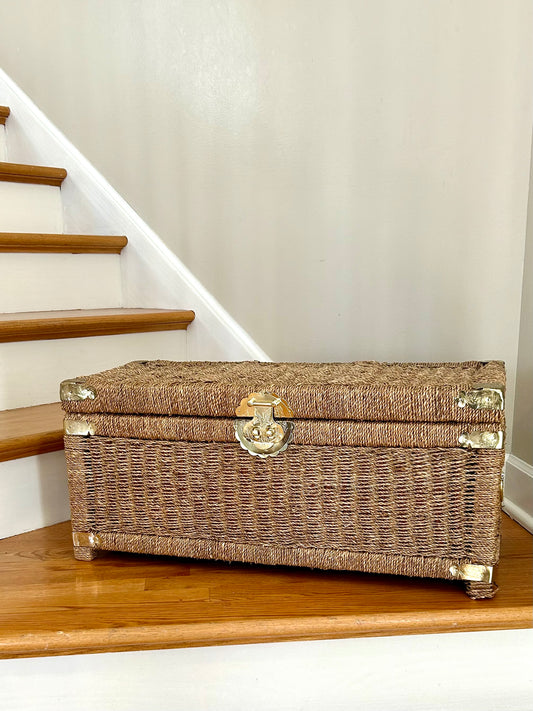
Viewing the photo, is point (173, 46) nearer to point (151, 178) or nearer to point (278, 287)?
point (151, 178)

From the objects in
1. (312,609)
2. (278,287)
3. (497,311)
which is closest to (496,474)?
(312,609)

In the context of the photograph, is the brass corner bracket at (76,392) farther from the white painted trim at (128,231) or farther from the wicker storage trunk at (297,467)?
the white painted trim at (128,231)

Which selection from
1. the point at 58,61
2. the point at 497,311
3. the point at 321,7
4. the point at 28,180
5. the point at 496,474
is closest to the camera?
the point at 496,474

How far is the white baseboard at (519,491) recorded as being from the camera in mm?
1145

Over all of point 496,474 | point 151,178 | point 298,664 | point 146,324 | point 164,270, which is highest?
point 151,178

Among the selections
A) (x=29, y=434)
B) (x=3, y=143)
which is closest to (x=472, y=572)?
(x=29, y=434)

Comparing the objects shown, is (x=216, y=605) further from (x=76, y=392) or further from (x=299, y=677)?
(x=76, y=392)

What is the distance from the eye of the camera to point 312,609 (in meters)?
0.88

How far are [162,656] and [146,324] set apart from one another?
0.82 meters

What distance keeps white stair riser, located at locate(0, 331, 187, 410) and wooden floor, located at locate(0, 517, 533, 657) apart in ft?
1.32

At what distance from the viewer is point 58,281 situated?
1.66 m

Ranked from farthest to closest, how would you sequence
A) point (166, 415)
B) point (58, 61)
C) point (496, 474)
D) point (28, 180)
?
point (58, 61) → point (28, 180) → point (166, 415) → point (496, 474)

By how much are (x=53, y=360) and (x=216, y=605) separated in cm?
71

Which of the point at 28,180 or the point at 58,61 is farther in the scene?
the point at 58,61
